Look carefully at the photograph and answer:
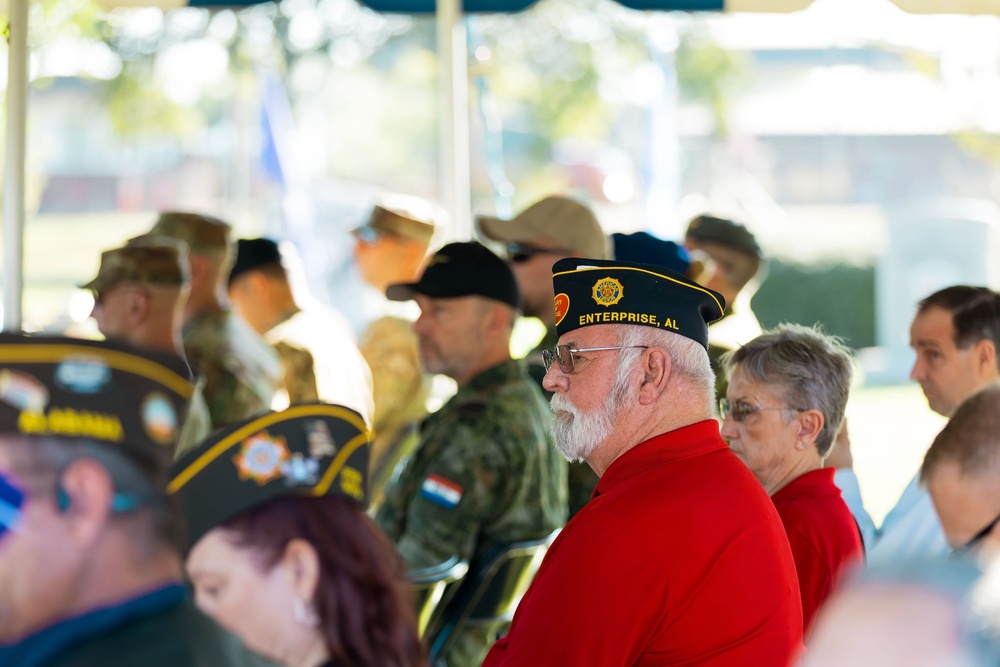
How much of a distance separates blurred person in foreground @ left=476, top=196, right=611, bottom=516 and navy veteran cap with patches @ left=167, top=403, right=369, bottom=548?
2.72 m

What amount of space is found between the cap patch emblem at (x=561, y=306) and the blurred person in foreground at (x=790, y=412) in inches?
25.8

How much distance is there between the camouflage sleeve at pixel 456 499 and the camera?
12.0ft

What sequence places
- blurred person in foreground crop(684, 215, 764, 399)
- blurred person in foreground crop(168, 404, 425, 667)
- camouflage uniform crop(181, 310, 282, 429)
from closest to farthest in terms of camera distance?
blurred person in foreground crop(168, 404, 425, 667) < camouflage uniform crop(181, 310, 282, 429) < blurred person in foreground crop(684, 215, 764, 399)

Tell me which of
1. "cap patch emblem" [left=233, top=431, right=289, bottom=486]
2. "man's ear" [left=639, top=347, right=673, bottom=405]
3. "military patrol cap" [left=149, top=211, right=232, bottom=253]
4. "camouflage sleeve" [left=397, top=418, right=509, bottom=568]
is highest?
"cap patch emblem" [left=233, top=431, right=289, bottom=486]

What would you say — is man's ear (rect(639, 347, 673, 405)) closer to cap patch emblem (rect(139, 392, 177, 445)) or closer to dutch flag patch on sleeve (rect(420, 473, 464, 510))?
cap patch emblem (rect(139, 392, 177, 445))

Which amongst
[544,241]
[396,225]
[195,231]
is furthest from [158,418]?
[396,225]

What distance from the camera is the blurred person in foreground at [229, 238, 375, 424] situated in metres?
5.17

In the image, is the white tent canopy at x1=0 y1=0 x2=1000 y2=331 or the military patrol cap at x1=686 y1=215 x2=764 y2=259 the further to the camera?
the military patrol cap at x1=686 y1=215 x2=764 y2=259

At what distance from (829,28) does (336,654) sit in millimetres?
29915

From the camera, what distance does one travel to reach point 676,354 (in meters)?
2.47

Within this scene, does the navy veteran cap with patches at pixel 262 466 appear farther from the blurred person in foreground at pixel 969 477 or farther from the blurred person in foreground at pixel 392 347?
the blurred person in foreground at pixel 392 347

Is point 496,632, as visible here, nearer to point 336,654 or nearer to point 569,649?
point 569,649

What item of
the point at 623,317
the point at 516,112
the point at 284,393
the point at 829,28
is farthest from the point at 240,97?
the point at 623,317

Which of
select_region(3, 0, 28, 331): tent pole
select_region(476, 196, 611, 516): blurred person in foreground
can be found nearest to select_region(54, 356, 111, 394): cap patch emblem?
select_region(3, 0, 28, 331): tent pole
